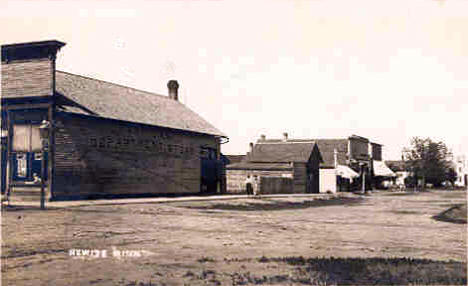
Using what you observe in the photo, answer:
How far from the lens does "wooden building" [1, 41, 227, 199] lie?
928 inches

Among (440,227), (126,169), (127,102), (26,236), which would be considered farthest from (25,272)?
(127,102)

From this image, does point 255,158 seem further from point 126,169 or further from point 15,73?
point 15,73

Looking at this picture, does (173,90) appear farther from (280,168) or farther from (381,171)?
(381,171)

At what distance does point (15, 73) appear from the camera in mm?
23922

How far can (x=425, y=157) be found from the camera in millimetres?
81875

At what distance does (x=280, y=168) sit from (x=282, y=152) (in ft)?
12.9

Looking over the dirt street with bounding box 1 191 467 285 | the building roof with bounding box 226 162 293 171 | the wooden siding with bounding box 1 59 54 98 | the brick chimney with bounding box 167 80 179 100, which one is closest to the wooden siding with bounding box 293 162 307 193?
the building roof with bounding box 226 162 293 171

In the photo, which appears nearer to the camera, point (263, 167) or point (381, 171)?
point (263, 167)

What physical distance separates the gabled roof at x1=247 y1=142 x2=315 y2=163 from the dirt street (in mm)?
32635

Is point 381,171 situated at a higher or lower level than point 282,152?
lower

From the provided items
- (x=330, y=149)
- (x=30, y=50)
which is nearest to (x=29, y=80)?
(x=30, y=50)

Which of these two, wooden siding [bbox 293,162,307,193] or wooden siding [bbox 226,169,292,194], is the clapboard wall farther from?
wooden siding [bbox 293,162,307,193]

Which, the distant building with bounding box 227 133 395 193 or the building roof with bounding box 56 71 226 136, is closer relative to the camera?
the building roof with bounding box 56 71 226 136

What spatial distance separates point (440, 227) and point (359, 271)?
875cm
